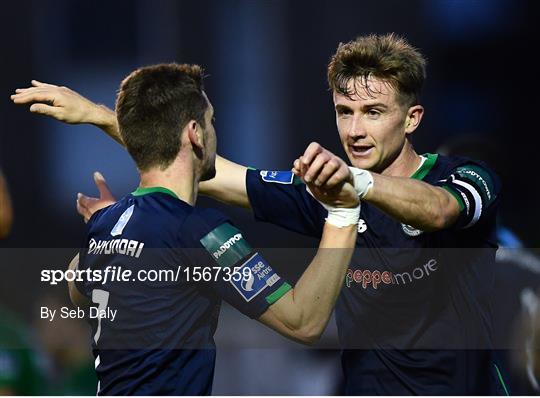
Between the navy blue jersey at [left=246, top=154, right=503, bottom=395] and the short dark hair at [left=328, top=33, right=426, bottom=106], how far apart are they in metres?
0.33

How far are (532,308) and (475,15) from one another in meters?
1.79

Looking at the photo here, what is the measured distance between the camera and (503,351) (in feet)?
18.9

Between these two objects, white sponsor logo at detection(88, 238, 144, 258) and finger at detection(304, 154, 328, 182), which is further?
white sponsor logo at detection(88, 238, 144, 258)

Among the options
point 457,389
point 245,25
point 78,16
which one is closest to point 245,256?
point 457,389

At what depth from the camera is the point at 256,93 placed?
638 centimetres

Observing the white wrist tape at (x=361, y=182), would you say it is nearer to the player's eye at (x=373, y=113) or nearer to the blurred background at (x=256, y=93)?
the player's eye at (x=373, y=113)

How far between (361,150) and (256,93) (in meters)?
2.17

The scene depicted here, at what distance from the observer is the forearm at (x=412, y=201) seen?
3.57 meters

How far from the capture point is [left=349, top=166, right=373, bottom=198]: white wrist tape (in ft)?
11.6

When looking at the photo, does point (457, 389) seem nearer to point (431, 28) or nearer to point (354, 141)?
point (354, 141)

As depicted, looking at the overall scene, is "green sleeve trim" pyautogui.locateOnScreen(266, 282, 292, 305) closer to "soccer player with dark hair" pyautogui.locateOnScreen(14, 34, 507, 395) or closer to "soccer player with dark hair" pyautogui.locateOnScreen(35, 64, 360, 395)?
"soccer player with dark hair" pyautogui.locateOnScreen(35, 64, 360, 395)

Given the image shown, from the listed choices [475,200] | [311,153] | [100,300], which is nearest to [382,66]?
[475,200]

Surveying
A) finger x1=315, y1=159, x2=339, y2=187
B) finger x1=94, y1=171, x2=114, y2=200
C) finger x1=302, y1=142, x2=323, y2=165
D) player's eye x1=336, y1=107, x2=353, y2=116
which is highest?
finger x1=302, y1=142, x2=323, y2=165

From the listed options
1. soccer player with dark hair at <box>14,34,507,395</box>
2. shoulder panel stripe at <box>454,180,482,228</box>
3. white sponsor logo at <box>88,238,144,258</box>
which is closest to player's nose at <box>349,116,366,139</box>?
soccer player with dark hair at <box>14,34,507,395</box>
